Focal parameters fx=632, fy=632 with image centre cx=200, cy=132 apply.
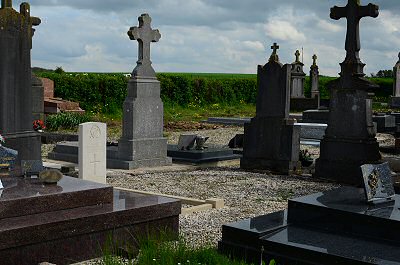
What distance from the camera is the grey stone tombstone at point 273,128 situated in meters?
12.3

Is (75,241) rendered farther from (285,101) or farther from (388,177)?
(285,101)

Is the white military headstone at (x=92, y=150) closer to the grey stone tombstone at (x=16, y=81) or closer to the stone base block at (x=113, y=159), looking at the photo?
the grey stone tombstone at (x=16, y=81)

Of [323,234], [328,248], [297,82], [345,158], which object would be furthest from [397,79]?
[328,248]

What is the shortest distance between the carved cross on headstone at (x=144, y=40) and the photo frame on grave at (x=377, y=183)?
713 cm

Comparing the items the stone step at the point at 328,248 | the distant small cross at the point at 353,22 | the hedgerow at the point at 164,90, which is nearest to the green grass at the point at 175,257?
the stone step at the point at 328,248

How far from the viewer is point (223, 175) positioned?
1184cm

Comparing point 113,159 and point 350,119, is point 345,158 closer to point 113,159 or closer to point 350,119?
point 350,119

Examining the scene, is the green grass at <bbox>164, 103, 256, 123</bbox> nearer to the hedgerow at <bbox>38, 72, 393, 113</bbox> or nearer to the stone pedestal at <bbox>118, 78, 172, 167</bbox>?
the hedgerow at <bbox>38, 72, 393, 113</bbox>

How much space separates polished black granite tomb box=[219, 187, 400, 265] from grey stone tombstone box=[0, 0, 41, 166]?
4812 mm

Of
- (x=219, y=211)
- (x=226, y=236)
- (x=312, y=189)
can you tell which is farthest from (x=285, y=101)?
(x=226, y=236)

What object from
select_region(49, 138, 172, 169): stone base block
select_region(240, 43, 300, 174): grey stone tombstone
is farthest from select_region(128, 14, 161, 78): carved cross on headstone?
select_region(240, 43, 300, 174): grey stone tombstone

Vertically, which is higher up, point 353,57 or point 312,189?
point 353,57

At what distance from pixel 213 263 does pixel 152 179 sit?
620 centimetres

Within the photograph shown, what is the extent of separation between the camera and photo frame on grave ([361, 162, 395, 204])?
261 inches
